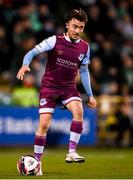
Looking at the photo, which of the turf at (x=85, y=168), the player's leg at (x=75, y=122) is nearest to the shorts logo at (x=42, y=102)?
the player's leg at (x=75, y=122)

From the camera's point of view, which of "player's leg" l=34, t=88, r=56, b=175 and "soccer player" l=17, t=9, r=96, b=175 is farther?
"soccer player" l=17, t=9, r=96, b=175

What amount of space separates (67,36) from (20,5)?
1004 cm

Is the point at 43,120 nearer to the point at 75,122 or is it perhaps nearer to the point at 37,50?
the point at 75,122

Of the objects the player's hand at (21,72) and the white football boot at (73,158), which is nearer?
the player's hand at (21,72)

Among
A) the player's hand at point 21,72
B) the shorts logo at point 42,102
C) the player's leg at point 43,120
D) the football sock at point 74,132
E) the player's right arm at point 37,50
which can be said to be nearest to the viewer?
the player's hand at point 21,72

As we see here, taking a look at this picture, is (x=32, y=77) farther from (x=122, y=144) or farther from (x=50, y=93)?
(x=50, y=93)

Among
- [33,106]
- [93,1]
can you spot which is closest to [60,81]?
[33,106]

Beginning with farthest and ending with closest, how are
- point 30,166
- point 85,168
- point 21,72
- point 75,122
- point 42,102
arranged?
point 85,168 < point 75,122 < point 42,102 < point 30,166 < point 21,72

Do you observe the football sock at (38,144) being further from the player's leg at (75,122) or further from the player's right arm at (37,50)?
the player's right arm at (37,50)

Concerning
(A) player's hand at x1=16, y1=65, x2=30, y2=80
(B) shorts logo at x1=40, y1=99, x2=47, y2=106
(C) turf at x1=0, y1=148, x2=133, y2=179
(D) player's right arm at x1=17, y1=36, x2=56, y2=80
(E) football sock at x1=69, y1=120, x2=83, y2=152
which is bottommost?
(C) turf at x1=0, y1=148, x2=133, y2=179

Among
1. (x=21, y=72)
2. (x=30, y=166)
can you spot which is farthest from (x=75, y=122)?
(x=21, y=72)

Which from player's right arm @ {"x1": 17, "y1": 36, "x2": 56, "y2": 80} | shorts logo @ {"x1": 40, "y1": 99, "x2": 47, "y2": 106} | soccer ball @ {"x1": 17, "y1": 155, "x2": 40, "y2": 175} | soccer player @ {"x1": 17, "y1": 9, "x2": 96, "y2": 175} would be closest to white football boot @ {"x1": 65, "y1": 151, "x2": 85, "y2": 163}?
soccer player @ {"x1": 17, "y1": 9, "x2": 96, "y2": 175}

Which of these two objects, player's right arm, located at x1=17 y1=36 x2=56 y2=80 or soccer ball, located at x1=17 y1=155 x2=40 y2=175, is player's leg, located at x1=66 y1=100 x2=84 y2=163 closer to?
soccer ball, located at x1=17 y1=155 x2=40 y2=175

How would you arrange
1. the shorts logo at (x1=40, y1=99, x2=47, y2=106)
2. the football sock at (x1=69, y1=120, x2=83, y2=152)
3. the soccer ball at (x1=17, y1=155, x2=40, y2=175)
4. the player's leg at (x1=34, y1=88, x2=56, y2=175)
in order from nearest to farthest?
1. the soccer ball at (x1=17, y1=155, x2=40, y2=175)
2. the player's leg at (x1=34, y1=88, x2=56, y2=175)
3. the shorts logo at (x1=40, y1=99, x2=47, y2=106)
4. the football sock at (x1=69, y1=120, x2=83, y2=152)
